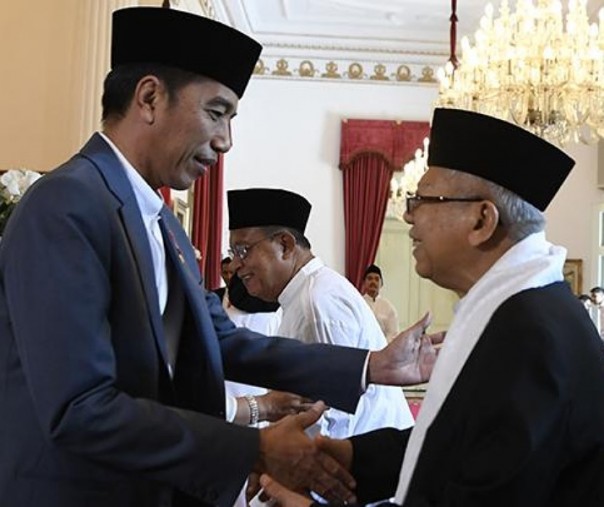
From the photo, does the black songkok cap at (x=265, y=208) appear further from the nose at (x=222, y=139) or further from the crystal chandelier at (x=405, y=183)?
the crystal chandelier at (x=405, y=183)

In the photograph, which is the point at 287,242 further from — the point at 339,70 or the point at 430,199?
the point at 339,70

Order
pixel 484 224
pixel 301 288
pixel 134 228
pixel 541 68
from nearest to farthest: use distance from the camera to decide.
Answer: pixel 134 228, pixel 484 224, pixel 301 288, pixel 541 68

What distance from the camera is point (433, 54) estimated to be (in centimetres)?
882

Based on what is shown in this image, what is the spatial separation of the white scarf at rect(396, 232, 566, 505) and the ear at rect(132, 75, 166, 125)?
0.68 metres

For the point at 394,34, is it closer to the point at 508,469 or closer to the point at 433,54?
the point at 433,54

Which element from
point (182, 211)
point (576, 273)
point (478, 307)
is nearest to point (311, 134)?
point (182, 211)

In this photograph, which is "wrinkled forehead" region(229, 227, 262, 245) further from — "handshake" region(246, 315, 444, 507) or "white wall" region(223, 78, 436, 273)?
"white wall" region(223, 78, 436, 273)

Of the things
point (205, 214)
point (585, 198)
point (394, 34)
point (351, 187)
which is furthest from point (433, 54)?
point (205, 214)

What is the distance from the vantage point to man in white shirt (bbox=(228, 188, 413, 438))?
2561mm

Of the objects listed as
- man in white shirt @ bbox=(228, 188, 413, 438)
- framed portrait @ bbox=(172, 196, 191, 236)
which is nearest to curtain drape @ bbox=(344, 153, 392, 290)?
framed portrait @ bbox=(172, 196, 191, 236)

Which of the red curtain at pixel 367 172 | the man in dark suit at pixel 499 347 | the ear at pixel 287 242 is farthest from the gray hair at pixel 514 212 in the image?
the red curtain at pixel 367 172

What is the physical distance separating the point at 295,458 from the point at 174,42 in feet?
2.64

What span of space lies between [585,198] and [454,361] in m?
8.12

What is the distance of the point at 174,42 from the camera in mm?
1540
